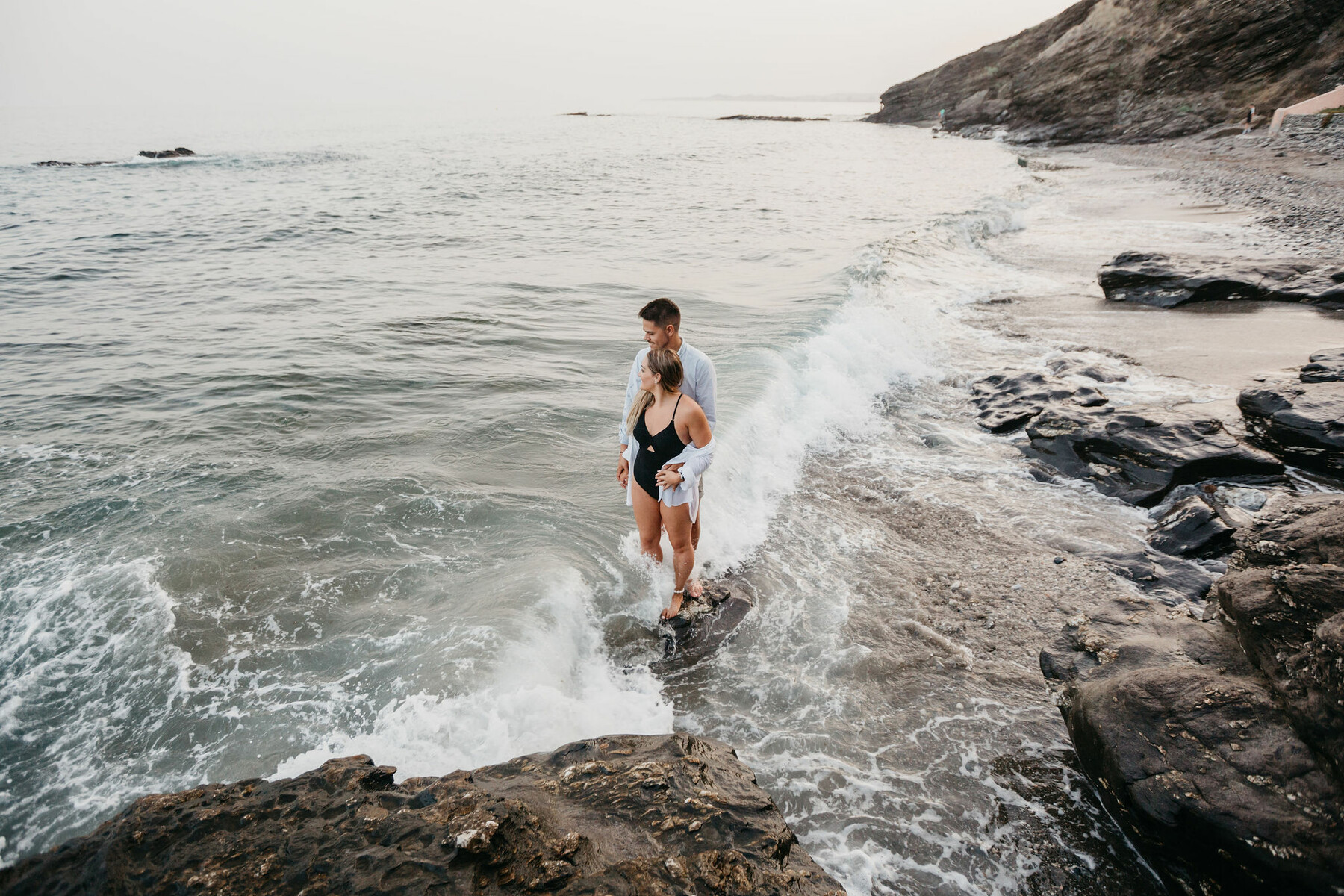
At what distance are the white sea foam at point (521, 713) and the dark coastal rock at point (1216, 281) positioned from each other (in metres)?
11.9

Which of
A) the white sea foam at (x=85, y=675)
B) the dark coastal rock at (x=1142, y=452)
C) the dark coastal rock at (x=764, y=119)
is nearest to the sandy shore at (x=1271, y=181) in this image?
the dark coastal rock at (x=1142, y=452)

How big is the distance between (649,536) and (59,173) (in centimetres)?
4145

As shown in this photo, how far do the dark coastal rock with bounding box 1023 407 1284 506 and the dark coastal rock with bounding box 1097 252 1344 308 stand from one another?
20.1 ft

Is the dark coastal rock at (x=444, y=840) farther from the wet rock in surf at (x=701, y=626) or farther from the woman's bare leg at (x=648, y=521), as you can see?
the woman's bare leg at (x=648, y=521)

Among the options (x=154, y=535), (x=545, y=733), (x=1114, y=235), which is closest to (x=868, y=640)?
(x=545, y=733)

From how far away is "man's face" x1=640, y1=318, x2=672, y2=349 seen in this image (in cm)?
426

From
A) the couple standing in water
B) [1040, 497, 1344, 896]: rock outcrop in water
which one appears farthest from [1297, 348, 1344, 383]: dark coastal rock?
the couple standing in water

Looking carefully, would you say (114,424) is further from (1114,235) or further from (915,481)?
(1114,235)

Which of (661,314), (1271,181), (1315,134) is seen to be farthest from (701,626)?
(1315,134)

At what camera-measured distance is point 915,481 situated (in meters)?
6.80

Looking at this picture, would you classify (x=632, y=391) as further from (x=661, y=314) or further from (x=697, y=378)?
(x=661, y=314)

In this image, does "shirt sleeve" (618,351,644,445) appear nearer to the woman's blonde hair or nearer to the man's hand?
the woman's blonde hair

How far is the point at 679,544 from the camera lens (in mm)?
4746

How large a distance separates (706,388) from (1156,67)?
51.8 metres
